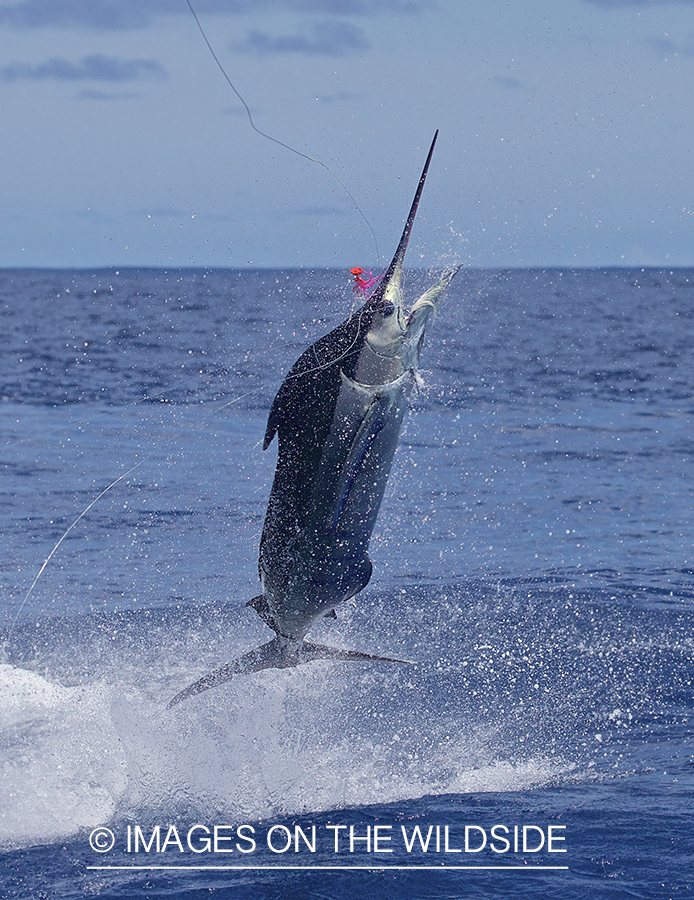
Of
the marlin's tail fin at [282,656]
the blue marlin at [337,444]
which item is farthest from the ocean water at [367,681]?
the marlin's tail fin at [282,656]

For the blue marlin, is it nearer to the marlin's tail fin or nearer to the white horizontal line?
the marlin's tail fin

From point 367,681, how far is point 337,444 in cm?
282

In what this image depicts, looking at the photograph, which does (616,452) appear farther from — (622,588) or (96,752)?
(96,752)

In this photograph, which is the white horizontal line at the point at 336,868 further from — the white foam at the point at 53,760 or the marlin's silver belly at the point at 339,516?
the marlin's silver belly at the point at 339,516

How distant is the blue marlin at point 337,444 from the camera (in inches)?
226

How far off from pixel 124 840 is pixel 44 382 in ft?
61.2

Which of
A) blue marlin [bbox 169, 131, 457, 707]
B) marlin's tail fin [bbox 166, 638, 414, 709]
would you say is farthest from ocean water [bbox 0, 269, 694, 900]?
marlin's tail fin [bbox 166, 638, 414, 709]

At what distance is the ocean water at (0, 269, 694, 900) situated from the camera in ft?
19.3

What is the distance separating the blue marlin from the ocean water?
1.94 feet

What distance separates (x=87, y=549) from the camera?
11609mm

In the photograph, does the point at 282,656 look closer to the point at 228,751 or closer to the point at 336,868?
the point at 228,751

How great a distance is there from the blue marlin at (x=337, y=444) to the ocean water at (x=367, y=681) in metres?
0.59

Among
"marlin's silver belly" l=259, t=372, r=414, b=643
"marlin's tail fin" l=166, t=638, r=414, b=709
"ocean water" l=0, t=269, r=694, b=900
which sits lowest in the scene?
"ocean water" l=0, t=269, r=694, b=900

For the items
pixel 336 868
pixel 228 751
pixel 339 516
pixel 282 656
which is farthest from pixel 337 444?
pixel 228 751
